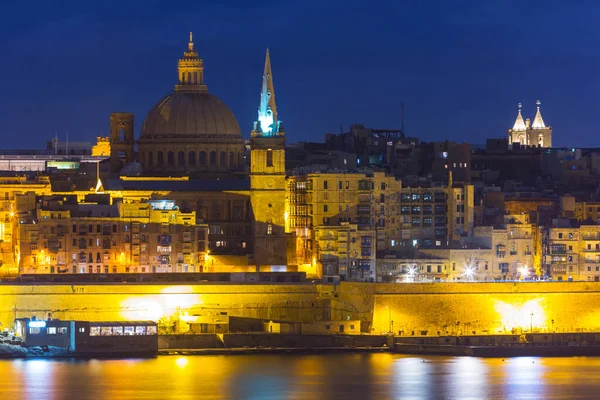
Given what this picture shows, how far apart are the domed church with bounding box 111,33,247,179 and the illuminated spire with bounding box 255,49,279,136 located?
4944mm

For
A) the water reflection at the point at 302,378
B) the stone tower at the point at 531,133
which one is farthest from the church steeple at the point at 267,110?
the stone tower at the point at 531,133

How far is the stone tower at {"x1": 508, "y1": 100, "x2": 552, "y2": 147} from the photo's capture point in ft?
424

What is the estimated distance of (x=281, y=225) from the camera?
82.6 meters

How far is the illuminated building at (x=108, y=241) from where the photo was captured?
259ft

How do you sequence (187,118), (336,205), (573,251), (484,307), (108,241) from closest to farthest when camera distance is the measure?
(484,307) < (108,241) < (573,251) < (336,205) < (187,118)

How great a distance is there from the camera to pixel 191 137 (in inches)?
3514

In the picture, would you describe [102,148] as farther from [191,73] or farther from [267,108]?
[267,108]

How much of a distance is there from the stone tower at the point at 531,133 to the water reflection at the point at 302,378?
5648 centimetres

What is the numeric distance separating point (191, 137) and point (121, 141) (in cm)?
430

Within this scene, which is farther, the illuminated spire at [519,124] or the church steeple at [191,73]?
the illuminated spire at [519,124]

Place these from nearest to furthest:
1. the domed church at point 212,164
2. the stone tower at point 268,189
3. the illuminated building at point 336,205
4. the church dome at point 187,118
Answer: the illuminated building at point 336,205 < the stone tower at point 268,189 < the domed church at point 212,164 < the church dome at point 187,118

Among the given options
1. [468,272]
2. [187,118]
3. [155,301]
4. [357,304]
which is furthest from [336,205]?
[155,301]

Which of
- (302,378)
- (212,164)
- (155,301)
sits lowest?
(302,378)

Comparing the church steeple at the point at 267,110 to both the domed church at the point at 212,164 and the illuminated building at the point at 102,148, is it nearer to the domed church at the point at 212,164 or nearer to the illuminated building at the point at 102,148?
the domed church at the point at 212,164
